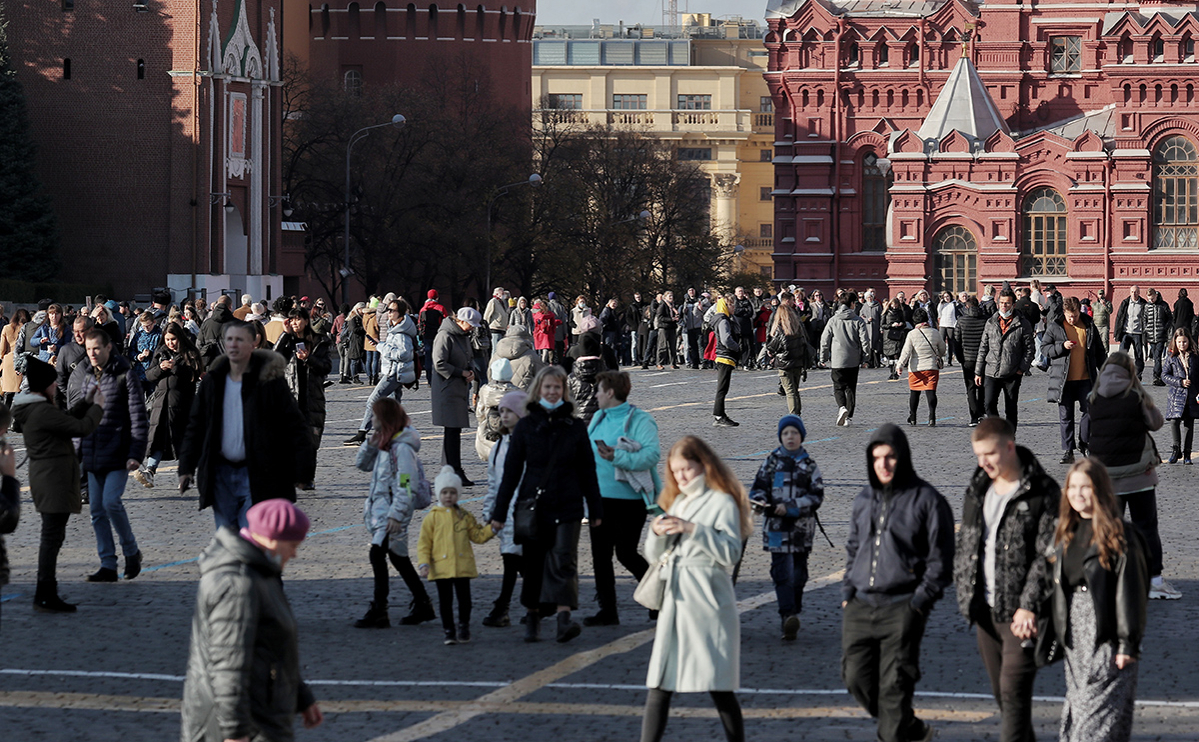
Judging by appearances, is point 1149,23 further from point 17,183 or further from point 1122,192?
point 17,183

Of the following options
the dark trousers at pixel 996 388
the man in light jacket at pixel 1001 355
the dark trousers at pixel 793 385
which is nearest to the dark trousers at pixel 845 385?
the dark trousers at pixel 793 385

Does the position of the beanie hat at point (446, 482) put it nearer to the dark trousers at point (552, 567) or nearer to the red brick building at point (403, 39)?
the dark trousers at point (552, 567)

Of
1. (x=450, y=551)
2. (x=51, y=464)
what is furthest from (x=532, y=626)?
(x=51, y=464)

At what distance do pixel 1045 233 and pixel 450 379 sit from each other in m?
49.5

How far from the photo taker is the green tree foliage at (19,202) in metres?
52.2

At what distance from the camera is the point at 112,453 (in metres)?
11.4

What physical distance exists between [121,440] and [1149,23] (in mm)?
58745

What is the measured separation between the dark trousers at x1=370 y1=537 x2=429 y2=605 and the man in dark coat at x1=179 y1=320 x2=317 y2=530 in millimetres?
597

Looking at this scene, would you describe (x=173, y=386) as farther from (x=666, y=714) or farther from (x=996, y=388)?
(x=996, y=388)

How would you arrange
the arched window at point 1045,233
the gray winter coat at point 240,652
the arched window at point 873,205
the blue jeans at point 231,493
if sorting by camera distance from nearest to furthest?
the gray winter coat at point 240,652 → the blue jeans at point 231,493 → the arched window at point 1045,233 → the arched window at point 873,205

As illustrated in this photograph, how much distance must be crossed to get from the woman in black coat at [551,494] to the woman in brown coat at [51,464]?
2.75 meters

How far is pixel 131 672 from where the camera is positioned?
887cm

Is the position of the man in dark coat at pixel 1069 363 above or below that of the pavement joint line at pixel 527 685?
above

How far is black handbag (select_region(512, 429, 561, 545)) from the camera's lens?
959cm
